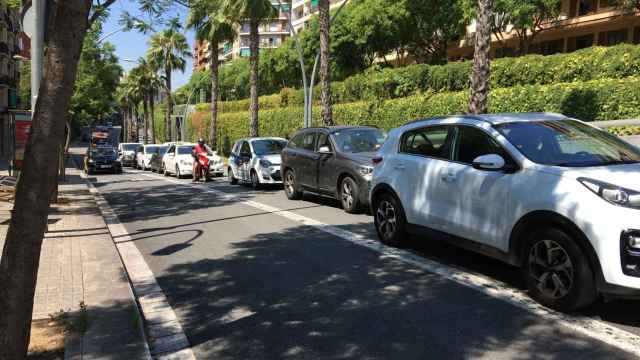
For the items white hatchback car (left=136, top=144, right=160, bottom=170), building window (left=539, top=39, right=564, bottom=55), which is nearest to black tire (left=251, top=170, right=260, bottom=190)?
white hatchback car (left=136, top=144, right=160, bottom=170)

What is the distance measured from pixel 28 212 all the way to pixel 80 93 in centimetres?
3464

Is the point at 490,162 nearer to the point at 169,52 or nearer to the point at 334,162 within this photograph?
the point at 334,162

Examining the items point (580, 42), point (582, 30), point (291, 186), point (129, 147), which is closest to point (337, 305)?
point (291, 186)

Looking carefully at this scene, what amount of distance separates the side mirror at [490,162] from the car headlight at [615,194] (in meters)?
0.94

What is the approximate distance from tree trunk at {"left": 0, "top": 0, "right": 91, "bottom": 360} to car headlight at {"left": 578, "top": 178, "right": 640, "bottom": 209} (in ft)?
12.6

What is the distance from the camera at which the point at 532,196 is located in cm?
508

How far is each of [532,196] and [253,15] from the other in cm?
2403

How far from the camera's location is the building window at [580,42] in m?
39.9

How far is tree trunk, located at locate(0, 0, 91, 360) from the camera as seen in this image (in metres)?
3.49

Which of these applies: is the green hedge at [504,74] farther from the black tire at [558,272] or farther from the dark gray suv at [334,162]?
the black tire at [558,272]

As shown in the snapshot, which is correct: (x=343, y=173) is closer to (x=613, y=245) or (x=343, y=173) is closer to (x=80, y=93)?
(x=613, y=245)

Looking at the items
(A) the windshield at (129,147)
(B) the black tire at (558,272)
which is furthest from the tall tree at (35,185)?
(A) the windshield at (129,147)

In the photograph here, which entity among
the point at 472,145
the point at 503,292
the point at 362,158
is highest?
the point at 472,145

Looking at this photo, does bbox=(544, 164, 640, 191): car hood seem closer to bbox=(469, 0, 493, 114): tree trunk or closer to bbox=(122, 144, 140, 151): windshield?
bbox=(469, 0, 493, 114): tree trunk
